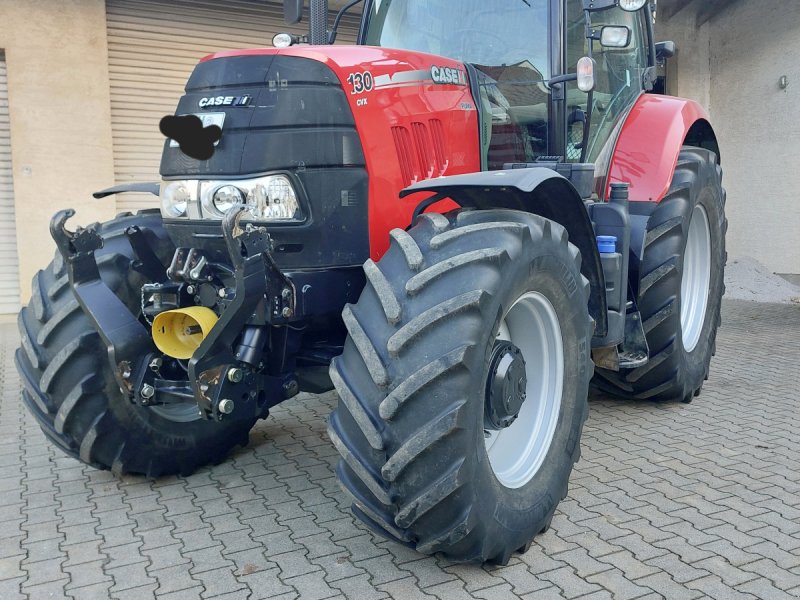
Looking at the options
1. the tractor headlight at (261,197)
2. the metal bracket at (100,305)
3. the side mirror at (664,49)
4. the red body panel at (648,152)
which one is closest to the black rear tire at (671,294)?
the red body panel at (648,152)

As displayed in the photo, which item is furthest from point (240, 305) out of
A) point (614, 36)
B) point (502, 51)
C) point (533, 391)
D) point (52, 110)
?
point (52, 110)

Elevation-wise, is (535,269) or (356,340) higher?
(535,269)

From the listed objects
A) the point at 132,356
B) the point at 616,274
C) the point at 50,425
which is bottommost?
the point at 50,425

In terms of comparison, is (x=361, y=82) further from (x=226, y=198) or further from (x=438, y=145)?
(x=226, y=198)

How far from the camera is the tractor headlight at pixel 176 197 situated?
10.8 ft

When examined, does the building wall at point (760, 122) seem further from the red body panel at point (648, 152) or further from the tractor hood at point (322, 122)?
the tractor hood at point (322, 122)

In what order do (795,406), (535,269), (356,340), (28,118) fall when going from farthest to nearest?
1. (28,118)
2. (795,406)
3. (535,269)
4. (356,340)

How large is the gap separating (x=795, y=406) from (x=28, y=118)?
7826 millimetres

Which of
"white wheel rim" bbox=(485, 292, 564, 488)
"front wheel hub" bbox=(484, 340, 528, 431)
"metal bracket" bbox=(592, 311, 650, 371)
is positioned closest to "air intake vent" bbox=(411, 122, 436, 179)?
"white wheel rim" bbox=(485, 292, 564, 488)

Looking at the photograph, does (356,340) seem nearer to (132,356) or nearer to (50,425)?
(132,356)

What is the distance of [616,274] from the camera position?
4.06 m

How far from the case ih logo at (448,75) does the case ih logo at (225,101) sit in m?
0.91

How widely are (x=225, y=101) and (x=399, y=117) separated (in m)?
0.72

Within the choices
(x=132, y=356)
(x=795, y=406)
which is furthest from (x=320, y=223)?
(x=795, y=406)
